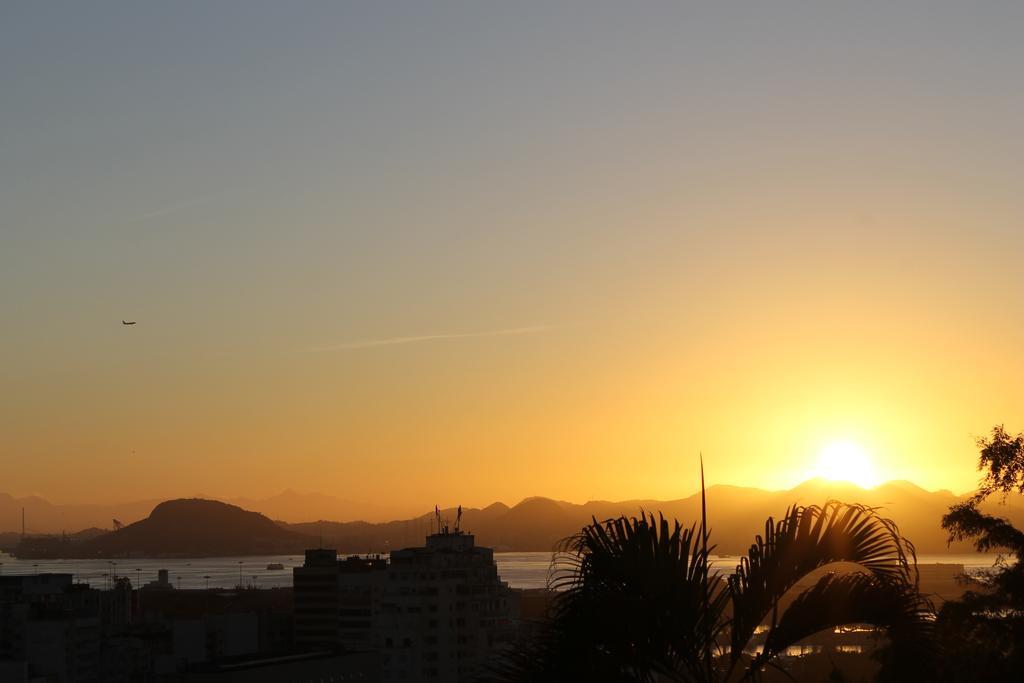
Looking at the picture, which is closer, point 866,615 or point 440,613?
point 866,615

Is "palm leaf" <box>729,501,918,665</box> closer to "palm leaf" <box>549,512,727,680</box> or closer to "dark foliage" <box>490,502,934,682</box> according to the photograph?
"dark foliage" <box>490,502,934,682</box>

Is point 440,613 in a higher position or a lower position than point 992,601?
lower

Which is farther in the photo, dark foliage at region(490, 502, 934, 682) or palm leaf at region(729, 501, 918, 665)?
palm leaf at region(729, 501, 918, 665)

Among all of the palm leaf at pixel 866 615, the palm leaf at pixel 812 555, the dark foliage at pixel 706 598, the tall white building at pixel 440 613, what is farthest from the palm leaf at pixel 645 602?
the tall white building at pixel 440 613

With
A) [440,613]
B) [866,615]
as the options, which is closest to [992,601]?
[866,615]

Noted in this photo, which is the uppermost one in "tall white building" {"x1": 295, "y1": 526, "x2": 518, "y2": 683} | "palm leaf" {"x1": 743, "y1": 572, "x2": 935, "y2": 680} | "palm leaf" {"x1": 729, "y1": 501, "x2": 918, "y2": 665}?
"palm leaf" {"x1": 729, "y1": 501, "x2": 918, "y2": 665}

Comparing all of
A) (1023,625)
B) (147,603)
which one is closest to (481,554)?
(1023,625)

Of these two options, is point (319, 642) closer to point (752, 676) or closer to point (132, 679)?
point (132, 679)

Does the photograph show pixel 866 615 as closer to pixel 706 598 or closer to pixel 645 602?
pixel 706 598

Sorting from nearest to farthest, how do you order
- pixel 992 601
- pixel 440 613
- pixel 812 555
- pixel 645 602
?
1. pixel 645 602
2. pixel 812 555
3. pixel 992 601
4. pixel 440 613

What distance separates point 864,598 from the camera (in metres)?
5.91

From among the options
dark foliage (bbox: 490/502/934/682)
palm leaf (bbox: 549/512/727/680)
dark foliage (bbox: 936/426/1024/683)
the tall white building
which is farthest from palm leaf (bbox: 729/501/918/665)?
the tall white building

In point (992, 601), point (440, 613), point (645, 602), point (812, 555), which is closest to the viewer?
point (645, 602)

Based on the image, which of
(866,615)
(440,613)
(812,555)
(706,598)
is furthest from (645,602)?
(440,613)
